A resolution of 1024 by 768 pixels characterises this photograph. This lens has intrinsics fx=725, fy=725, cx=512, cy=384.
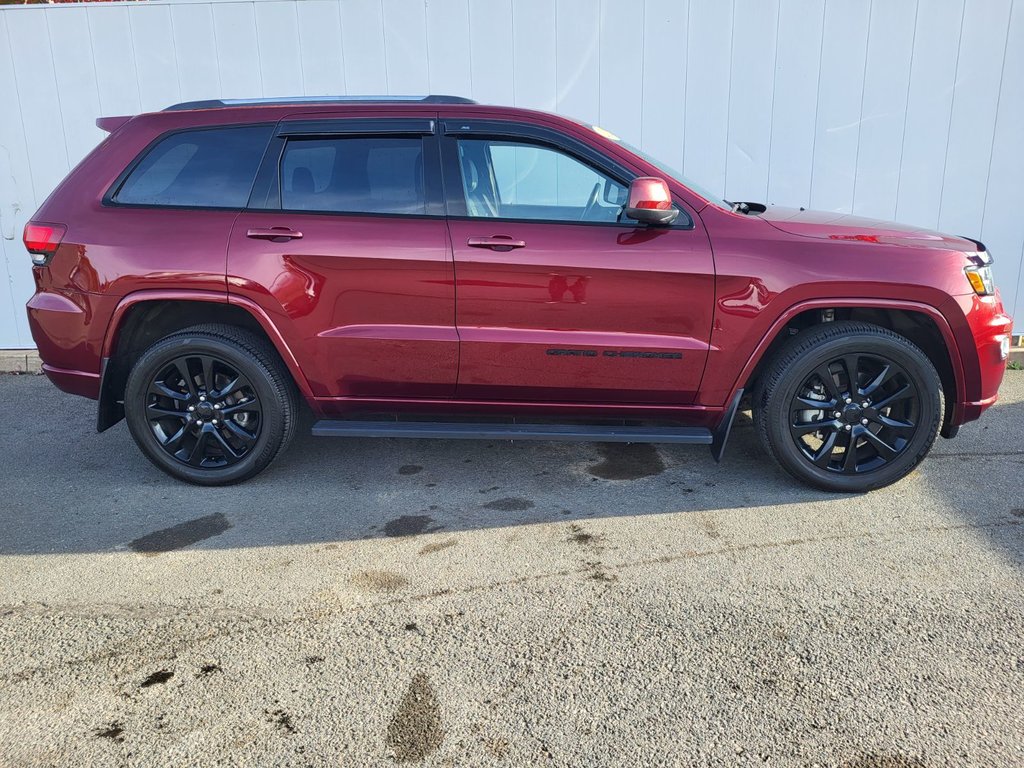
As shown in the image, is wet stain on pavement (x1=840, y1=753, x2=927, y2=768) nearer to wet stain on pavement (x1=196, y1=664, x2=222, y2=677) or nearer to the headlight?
wet stain on pavement (x1=196, y1=664, x2=222, y2=677)

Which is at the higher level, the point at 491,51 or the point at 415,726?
the point at 491,51

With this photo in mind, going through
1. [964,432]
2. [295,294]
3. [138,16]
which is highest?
[138,16]

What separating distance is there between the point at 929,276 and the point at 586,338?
1.60 m

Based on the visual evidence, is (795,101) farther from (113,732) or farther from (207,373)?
(113,732)

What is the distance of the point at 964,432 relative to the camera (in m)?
4.49

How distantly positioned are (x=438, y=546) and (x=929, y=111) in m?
5.23

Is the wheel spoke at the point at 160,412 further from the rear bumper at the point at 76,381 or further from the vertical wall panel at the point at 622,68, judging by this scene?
the vertical wall panel at the point at 622,68

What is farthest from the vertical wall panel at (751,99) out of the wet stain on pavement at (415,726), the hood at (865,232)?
the wet stain on pavement at (415,726)

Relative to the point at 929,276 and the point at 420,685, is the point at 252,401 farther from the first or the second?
the point at 929,276

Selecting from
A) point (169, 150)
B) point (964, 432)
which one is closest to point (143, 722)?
point (169, 150)

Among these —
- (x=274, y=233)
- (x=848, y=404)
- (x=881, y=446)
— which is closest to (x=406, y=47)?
(x=274, y=233)

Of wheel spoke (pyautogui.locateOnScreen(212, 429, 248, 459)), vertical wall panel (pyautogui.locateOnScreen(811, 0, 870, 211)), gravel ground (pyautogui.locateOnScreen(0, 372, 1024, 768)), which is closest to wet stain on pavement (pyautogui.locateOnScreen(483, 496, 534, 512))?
gravel ground (pyautogui.locateOnScreen(0, 372, 1024, 768))

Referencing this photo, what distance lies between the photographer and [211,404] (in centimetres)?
368

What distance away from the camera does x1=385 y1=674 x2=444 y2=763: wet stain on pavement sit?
6.65 ft
